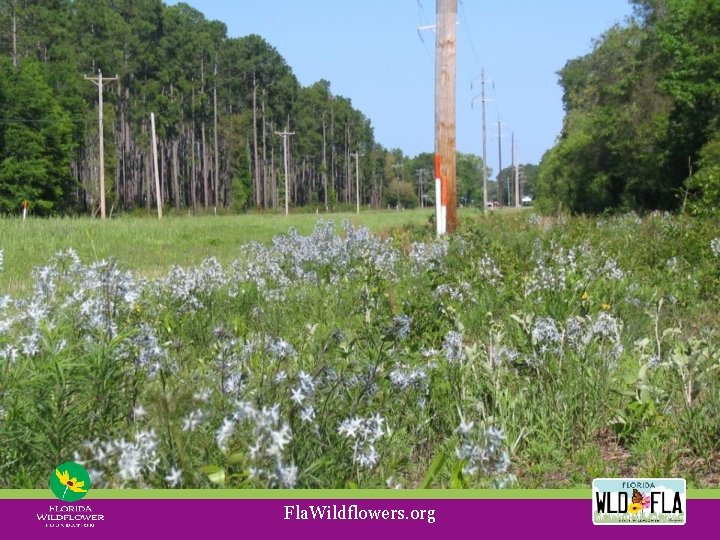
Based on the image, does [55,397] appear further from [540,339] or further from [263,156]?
[263,156]

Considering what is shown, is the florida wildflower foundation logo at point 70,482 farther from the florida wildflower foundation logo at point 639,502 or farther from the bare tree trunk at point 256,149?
the bare tree trunk at point 256,149

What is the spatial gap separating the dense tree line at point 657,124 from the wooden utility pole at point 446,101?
12.5 ft

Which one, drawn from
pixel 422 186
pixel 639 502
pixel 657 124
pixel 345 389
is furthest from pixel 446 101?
pixel 422 186

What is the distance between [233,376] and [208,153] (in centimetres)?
9368

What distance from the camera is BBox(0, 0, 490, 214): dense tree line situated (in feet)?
196

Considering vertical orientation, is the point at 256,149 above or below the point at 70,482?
above

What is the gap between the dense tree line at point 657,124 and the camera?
2825 cm

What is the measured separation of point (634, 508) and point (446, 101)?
1235cm

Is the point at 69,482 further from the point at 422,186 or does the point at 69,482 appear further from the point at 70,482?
the point at 422,186

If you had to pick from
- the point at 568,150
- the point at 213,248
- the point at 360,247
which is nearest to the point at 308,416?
the point at 360,247

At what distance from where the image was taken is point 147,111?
264 ft

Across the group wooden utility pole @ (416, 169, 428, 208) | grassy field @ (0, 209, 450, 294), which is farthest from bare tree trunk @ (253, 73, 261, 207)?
grassy field @ (0, 209, 450, 294)

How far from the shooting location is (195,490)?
2305mm

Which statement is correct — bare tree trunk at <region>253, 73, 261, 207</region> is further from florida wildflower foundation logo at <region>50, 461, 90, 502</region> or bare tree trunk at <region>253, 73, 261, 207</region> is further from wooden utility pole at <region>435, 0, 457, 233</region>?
florida wildflower foundation logo at <region>50, 461, 90, 502</region>
